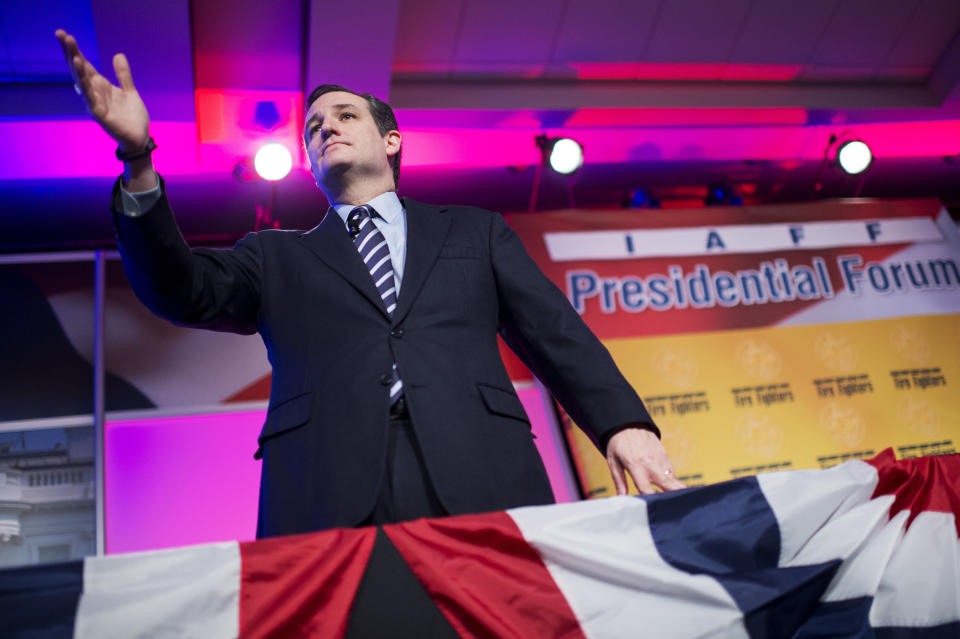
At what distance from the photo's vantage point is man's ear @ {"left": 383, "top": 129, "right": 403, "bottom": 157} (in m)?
1.93

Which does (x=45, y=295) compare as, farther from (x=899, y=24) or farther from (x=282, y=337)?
(x=899, y=24)

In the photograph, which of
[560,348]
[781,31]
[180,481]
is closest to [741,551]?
[560,348]

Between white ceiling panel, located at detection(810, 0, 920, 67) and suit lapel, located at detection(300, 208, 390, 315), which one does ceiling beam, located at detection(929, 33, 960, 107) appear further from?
suit lapel, located at detection(300, 208, 390, 315)

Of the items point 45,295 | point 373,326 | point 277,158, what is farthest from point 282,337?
point 45,295

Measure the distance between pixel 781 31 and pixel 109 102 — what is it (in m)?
3.29

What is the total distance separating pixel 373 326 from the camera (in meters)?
1.36

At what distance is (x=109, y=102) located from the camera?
1.21 metres

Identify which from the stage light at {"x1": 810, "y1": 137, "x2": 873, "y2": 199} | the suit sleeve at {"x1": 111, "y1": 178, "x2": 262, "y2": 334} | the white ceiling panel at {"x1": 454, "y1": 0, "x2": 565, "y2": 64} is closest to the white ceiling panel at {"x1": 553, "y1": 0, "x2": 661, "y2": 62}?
the white ceiling panel at {"x1": 454, "y1": 0, "x2": 565, "y2": 64}

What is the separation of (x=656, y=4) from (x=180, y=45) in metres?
1.92

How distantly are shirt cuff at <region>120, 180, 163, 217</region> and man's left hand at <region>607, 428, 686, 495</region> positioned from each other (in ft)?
2.58

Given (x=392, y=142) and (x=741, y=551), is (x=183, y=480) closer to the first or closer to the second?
(x=392, y=142)

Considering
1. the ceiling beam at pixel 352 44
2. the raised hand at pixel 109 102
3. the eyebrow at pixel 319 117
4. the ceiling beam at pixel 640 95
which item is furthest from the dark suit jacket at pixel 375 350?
the ceiling beam at pixel 640 95

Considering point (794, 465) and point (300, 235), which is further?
point (794, 465)

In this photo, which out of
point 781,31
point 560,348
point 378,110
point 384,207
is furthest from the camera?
point 781,31
